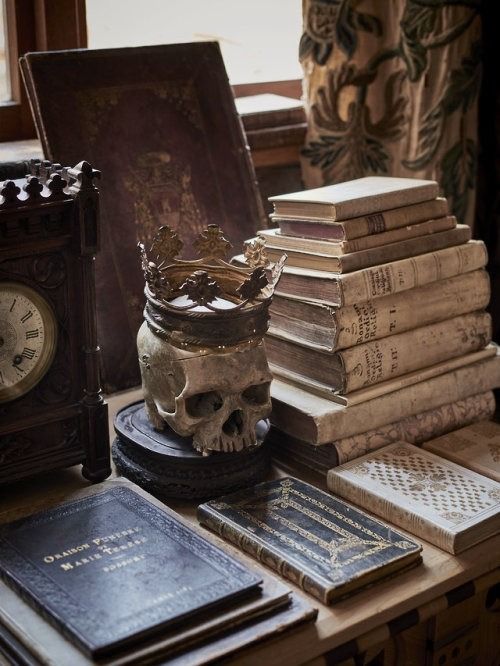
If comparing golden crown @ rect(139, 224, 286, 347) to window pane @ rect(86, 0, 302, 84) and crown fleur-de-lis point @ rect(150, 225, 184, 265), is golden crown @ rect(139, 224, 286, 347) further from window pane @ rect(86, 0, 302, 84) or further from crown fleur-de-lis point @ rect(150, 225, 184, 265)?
window pane @ rect(86, 0, 302, 84)

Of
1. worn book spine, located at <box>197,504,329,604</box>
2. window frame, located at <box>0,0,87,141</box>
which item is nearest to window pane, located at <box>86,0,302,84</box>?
window frame, located at <box>0,0,87,141</box>

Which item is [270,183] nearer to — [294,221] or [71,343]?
[294,221]

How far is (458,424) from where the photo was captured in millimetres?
1667

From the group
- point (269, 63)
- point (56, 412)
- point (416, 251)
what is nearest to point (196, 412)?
point (56, 412)

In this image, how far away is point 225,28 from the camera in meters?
2.20

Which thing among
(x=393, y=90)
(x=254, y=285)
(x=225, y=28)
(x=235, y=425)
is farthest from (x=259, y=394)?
(x=225, y=28)

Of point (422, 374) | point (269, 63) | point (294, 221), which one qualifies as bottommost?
point (422, 374)

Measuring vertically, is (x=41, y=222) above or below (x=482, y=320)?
above

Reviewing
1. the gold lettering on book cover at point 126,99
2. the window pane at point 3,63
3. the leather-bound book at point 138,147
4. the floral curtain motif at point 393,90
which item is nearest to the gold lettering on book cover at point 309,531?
the leather-bound book at point 138,147

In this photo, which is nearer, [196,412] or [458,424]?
[196,412]

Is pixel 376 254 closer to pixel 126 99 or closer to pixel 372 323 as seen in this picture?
pixel 372 323

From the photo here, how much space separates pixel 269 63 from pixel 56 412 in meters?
1.15

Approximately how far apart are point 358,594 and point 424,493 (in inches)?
8.7

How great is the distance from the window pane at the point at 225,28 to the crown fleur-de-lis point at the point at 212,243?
2.18 ft
